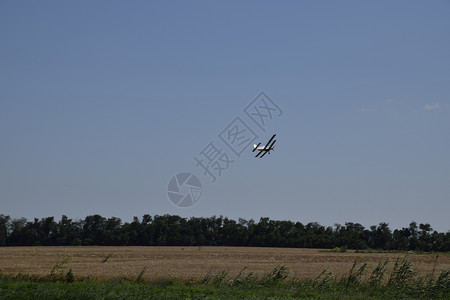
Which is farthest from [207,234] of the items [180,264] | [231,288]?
[231,288]

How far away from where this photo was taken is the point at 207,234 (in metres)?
136

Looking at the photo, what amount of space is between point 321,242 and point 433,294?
96.5m

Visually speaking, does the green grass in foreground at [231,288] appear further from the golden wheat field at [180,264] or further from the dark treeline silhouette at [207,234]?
the dark treeline silhouette at [207,234]

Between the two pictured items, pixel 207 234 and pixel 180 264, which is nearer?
pixel 180 264

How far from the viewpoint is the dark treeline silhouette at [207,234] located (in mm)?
124312

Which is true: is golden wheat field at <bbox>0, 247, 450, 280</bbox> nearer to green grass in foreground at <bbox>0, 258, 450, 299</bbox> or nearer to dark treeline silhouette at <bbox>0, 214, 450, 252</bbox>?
green grass in foreground at <bbox>0, 258, 450, 299</bbox>

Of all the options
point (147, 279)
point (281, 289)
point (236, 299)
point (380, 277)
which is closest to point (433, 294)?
point (380, 277)

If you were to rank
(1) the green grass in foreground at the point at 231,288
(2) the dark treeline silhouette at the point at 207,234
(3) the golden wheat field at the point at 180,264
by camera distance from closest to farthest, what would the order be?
(1) the green grass in foreground at the point at 231,288 → (3) the golden wheat field at the point at 180,264 → (2) the dark treeline silhouette at the point at 207,234

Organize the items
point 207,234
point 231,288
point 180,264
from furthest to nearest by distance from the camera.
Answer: point 207,234 < point 180,264 < point 231,288

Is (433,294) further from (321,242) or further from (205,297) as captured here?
(321,242)

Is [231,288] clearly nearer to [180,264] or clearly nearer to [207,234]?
[180,264]

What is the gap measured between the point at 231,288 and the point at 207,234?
107 metres

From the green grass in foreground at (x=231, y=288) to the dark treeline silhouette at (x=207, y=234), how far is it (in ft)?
300

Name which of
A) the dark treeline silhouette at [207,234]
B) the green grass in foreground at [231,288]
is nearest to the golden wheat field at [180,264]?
the green grass in foreground at [231,288]
